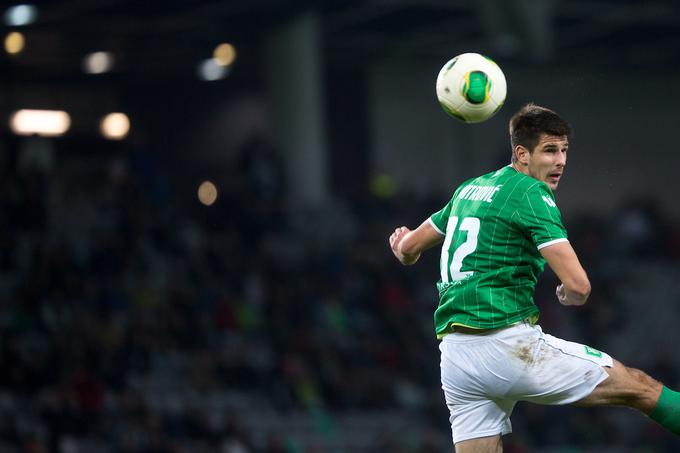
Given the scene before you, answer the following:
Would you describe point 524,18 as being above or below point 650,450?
above

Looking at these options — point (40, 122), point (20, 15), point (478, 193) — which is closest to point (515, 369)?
point (478, 193)

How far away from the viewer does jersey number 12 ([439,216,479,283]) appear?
6363 millimetres

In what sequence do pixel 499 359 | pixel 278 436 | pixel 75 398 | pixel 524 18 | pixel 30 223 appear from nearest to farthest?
pixel 499 359 < pixel 75 398 < pixel 278 436 < pixel 30 223 < pixel 524 18

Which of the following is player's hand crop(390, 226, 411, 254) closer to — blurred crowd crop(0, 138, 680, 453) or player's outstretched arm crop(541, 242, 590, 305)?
player's outstretched arm crop(541, 242, 590, 305)

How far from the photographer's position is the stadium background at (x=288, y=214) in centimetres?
1861

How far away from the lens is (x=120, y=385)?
17.9m

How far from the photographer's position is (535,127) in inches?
251

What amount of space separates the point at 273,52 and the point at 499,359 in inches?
798

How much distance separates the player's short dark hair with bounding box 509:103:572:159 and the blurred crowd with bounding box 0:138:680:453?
10.9 metres

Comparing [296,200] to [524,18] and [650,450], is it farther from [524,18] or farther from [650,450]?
[650,450]

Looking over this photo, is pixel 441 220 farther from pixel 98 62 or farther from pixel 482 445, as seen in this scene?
pixel 98 62

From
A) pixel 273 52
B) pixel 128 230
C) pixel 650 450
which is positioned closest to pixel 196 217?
pixel 128 230

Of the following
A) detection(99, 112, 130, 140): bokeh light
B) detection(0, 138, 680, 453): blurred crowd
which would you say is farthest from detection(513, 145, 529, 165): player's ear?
detection(99, 112, 130, 140): bokeh light

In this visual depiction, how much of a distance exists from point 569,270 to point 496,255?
488 millimetres
